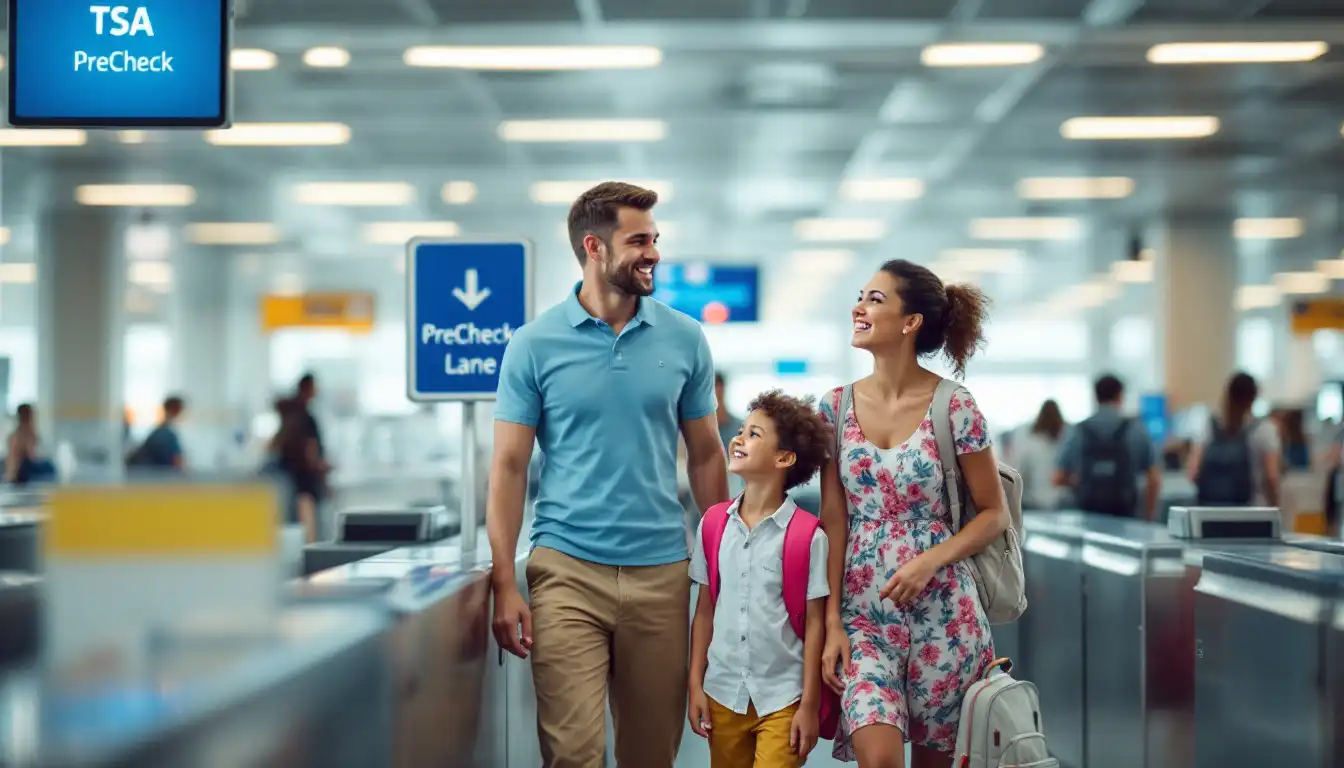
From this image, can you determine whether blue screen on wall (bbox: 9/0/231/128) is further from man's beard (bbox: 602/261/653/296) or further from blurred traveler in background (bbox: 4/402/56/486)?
blurred traveler in background (bbox: 4/402/56/486)

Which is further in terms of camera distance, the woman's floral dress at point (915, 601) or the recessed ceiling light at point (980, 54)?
the recessed ceiling light at point (980, 54)

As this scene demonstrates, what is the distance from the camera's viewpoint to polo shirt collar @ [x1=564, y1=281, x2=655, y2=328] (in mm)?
3432

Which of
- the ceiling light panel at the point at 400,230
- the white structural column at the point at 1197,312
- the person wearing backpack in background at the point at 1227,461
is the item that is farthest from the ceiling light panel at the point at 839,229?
the person wearing backpack in background at the point at 1227,461

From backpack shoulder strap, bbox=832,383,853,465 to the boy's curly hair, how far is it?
0.03 m

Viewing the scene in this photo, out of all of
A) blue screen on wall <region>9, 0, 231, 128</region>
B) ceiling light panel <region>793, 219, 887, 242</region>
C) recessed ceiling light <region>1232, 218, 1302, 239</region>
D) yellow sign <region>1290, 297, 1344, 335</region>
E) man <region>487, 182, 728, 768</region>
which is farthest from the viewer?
yellow sign <region>1290, 297, 1344, 335</region>

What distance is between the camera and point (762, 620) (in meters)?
3.32

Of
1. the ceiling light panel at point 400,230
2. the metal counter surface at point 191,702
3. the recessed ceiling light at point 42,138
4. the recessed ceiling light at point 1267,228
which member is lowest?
the metal counter surface at point 191,702

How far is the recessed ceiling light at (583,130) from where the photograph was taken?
1298cm

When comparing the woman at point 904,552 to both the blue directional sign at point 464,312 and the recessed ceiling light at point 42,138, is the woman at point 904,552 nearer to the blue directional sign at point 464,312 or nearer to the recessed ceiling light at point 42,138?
the blue directional sign at point 464,312

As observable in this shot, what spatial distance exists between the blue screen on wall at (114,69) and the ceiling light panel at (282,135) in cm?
783

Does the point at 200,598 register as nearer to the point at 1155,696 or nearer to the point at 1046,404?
the point at 1155,696

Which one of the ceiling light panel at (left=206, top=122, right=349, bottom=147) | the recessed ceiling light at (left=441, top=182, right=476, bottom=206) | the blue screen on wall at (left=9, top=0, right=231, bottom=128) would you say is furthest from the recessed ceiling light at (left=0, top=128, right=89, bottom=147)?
the blue screen on wall at (left=9, top=0, right=231, bottom=128)

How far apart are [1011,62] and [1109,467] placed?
3591 millimetres

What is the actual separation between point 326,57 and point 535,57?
1.55m
